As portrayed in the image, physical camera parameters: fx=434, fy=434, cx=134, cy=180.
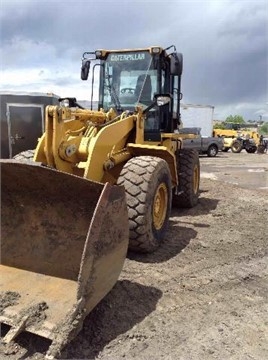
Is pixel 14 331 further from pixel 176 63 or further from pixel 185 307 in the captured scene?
pixel 176 63

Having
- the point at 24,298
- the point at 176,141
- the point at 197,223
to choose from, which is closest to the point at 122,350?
the point at 24,298

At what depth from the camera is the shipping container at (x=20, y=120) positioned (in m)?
12.2

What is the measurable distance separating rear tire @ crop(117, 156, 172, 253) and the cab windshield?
1.69 metres

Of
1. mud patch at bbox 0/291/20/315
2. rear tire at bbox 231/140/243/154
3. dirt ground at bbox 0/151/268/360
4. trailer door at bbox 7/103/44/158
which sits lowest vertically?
rear tire at bbox 231/140/243/154

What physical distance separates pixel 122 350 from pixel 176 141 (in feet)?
16.6

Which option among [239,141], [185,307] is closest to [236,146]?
[239,141]

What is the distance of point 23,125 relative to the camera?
12.5m

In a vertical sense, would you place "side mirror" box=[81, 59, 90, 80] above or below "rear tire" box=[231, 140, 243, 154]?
above

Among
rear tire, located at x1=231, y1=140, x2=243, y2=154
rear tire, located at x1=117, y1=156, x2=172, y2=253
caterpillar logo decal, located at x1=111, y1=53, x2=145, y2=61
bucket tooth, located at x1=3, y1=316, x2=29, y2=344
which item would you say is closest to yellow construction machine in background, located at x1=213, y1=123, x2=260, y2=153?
rear tire, located at x1=231, y1=140, x2=243, y2=154

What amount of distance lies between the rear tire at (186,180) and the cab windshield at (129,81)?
159 cm

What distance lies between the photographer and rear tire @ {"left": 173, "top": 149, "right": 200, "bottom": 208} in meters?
7.56

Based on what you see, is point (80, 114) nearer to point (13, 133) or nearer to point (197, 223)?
point (197, 223)

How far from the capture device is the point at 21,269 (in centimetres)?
407

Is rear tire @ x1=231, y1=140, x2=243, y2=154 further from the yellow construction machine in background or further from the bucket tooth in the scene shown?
the bucket tooth
